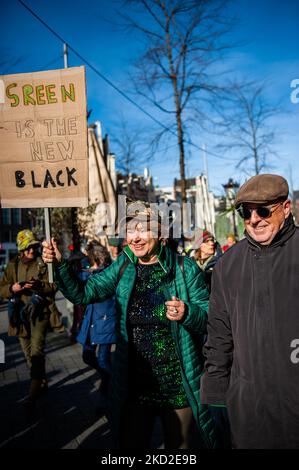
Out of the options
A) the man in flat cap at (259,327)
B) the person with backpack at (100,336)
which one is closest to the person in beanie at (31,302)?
the person with backpack at (100,336)

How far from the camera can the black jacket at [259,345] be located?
1.78 metres

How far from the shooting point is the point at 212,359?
208 cm

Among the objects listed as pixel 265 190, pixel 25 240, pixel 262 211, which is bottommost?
pixel 25 240

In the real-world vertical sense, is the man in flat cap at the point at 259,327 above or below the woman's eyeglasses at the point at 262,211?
below

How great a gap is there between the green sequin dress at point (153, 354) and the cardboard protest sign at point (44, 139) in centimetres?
86

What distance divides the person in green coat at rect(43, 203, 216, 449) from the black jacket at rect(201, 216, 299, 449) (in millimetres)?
469

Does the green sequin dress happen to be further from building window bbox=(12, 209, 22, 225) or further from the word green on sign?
building window bbox=(12, 209, 22, 225)

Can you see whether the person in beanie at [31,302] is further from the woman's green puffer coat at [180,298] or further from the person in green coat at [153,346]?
the person in green coat at [153,346]

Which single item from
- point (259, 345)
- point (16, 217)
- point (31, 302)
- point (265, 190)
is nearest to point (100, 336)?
point (31, 302)

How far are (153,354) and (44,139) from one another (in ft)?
5.59

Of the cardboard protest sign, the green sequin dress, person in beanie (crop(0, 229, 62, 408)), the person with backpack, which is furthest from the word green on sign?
the person with backpack

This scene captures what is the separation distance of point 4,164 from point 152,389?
192 cm

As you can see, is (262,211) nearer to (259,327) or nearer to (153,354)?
(259,327)

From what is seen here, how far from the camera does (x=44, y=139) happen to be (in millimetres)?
2916
